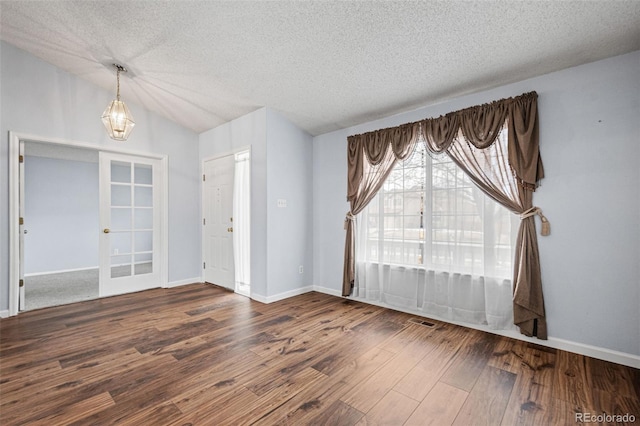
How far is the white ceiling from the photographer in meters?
2.14

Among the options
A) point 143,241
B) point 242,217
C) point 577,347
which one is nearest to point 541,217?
point 577,347

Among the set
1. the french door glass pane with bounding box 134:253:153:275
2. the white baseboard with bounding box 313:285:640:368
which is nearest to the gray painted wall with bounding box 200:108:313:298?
the french door glass pane with bounding box 134:253:153:275

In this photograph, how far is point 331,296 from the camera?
4.28 metres

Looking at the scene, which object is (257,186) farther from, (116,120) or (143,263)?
(143,263)

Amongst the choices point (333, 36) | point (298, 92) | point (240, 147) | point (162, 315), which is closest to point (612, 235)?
point (333, 36)

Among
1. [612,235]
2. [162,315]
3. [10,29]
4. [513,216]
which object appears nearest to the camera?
[612,235]

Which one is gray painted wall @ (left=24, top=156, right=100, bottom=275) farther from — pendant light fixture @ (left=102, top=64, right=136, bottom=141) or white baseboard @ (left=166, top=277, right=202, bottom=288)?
pendant light fixture @ (left=102, top=64, right=136, bottom=141)

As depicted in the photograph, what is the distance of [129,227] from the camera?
464cm

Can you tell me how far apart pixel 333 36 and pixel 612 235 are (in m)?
2.95

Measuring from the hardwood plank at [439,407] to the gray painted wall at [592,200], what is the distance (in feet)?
4.54

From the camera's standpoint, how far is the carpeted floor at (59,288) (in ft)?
12.9

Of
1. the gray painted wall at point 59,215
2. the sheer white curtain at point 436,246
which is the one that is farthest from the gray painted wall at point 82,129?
the sheer white curtain at point 436,246

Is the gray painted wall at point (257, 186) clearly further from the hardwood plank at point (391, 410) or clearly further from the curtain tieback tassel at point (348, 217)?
the hardwood plank at point (391, 410)

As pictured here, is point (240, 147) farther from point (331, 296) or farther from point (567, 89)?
point (567, 89)
